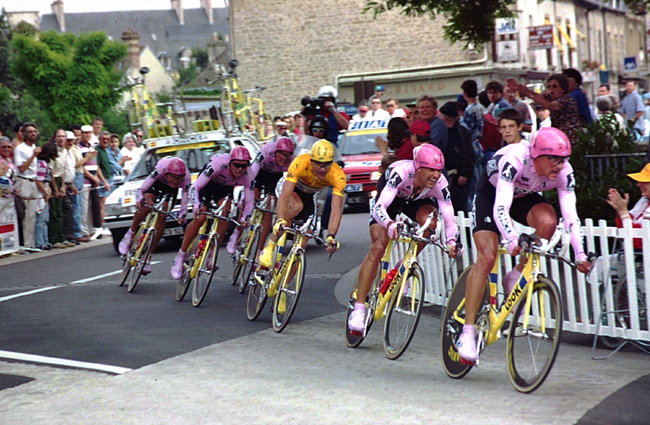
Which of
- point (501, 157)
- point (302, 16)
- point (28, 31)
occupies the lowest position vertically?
point (501, 157)

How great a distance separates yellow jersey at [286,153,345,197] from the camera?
974cm

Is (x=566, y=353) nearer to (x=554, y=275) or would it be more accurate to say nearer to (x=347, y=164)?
(x=554, y=275)

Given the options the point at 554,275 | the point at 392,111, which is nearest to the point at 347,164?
the point at 392,111

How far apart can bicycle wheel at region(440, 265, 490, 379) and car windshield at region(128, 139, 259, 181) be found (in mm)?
11481

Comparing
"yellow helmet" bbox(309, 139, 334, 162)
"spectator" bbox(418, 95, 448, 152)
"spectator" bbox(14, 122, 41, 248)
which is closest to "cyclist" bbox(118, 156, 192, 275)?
"spectator" bbox(418, 95, 448, 152)

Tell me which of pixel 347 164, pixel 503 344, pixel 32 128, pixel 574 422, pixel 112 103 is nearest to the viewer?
pixel 574 422

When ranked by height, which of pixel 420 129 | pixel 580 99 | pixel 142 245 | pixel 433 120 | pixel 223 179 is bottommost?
pixel 142 245

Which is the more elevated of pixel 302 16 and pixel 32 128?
pixel 302 16

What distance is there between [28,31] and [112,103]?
9835 millimetres

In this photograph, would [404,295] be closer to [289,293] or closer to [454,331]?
[454,331]

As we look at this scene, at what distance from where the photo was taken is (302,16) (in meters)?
50.3

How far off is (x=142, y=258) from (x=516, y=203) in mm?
6495

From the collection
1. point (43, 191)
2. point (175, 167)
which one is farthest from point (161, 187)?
point (43, 191)

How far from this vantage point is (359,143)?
2361 cm
